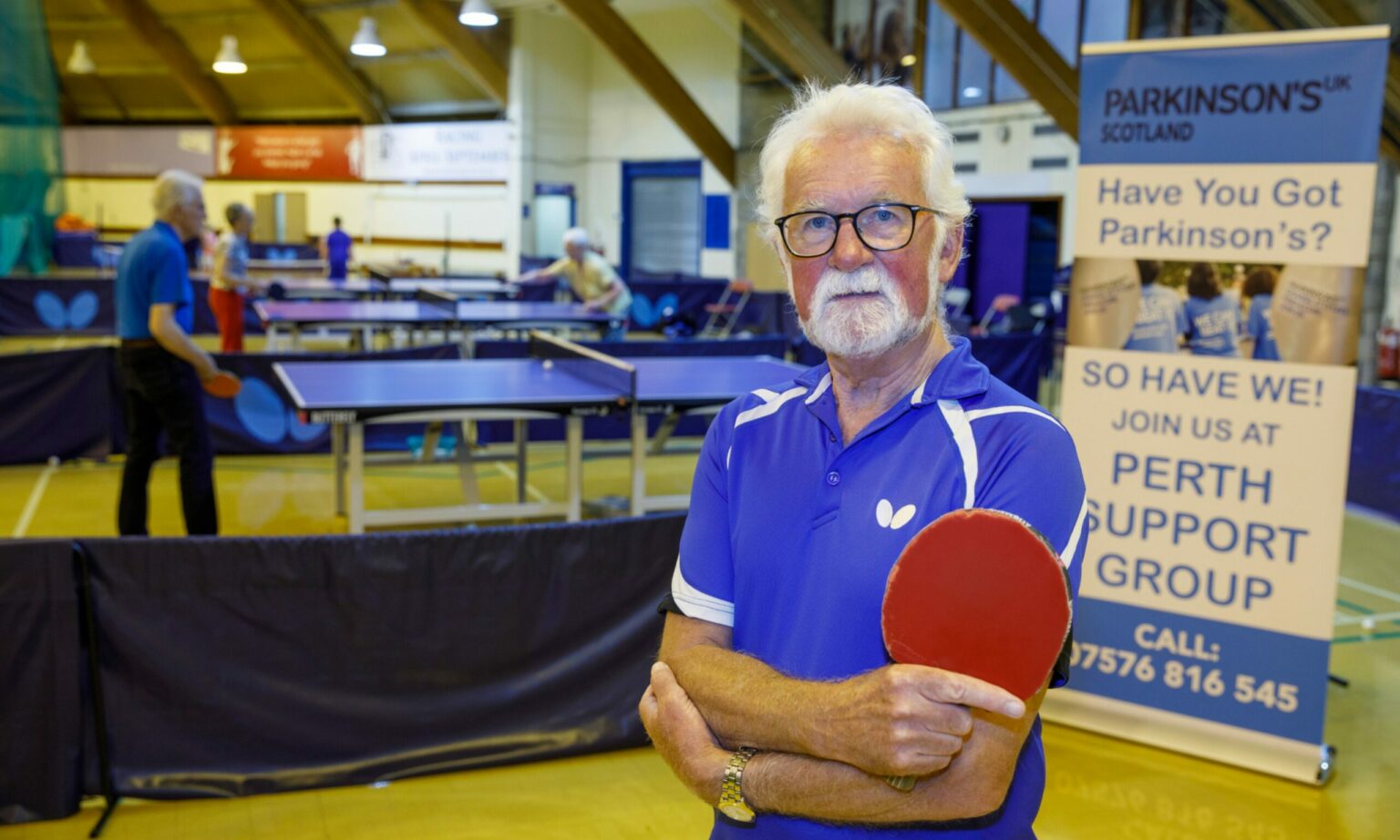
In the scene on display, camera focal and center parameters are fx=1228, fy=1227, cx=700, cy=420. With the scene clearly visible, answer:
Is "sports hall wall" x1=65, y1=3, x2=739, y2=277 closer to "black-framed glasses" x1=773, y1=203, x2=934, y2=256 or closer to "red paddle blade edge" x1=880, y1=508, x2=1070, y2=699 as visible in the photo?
"black-framed glasses" x1=773, y1=203, x2=934, y2=256

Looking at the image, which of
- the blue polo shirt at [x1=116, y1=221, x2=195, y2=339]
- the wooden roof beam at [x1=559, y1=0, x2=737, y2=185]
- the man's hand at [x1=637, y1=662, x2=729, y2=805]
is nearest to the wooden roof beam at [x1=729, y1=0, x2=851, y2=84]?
the wooden roof beam at [x1=559, y1=0, x2=737, y2=185]

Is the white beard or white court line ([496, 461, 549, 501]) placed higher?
the white beard

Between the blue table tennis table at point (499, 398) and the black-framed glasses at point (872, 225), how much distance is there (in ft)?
13.2

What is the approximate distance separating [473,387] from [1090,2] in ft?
34.7

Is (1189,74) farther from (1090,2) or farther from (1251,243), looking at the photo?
(1090,2)

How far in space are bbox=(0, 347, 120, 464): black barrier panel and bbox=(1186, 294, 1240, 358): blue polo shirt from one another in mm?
6426

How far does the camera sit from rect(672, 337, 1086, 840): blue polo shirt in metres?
1.30

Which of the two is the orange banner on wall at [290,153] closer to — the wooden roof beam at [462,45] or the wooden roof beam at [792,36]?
the wooden roof beam at [462,45]

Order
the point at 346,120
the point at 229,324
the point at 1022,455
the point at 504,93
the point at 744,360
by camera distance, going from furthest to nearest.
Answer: the point at 346,120
the point at 504,93
the point at 229,324
the point at 744,360
the point at 1022,455

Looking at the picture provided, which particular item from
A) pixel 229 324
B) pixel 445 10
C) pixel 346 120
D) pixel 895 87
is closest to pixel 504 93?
pixel 445 10

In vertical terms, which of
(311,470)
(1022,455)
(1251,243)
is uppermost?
(1251,243)

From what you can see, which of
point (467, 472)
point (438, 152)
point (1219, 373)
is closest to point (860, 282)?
point (1219, 373)

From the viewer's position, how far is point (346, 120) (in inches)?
995

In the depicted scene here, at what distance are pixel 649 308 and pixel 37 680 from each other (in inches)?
529
